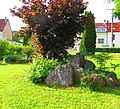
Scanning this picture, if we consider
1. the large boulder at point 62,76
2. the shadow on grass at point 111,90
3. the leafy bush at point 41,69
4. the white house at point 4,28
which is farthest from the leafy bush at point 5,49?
the white house at point 4,28

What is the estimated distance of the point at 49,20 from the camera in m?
8.64

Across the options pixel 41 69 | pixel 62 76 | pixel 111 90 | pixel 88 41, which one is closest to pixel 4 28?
pixel 88 41

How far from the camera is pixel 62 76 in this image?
7.71m

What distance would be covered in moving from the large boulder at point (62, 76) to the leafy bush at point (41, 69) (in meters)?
0.20

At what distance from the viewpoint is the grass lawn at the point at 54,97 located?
6.02m

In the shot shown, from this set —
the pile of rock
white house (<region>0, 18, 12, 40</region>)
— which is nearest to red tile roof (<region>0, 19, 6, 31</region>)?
white house (<region>0, 18, 12, 40</region>)

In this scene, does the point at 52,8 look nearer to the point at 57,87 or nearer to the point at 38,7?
the point at 38,7

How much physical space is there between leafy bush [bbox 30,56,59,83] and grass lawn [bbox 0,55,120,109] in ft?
0.92

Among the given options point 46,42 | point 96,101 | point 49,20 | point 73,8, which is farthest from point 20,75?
point 96,101

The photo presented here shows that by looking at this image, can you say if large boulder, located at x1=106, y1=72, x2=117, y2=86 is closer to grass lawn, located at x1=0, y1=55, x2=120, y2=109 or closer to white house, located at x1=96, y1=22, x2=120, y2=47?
grass lawn, located at x1=0, y1=55, x2=120, y2=109

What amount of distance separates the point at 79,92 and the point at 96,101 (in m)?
0.74

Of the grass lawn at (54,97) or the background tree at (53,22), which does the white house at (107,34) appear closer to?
the background tree at (53,22)

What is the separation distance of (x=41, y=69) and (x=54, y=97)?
1.74m

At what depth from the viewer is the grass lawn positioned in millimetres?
6020
